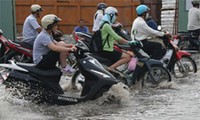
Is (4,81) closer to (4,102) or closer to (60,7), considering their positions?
(4,102)

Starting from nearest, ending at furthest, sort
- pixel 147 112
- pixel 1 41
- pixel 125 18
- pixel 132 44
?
pixel 147 112
pixel 132 44
pixel 1 41
pixel 125 18

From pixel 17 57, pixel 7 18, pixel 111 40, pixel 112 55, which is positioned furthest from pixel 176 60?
pixel 7 18

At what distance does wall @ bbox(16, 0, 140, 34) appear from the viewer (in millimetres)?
21281

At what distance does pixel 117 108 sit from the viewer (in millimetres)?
8125

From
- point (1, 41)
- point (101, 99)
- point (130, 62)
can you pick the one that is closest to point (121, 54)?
point (130, 62)

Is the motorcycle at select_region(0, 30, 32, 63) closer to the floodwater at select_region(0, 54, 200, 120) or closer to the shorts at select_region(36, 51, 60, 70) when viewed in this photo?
the floodwater at select_region(0, 54, 200, 120)

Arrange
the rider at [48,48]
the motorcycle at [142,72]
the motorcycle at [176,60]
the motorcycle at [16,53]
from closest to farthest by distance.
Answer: the rider at [48,48] < the motorcycle at [142,72] < the motorcycle at [176,60] < the motorcycle at [16,53]

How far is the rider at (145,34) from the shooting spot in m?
10.6

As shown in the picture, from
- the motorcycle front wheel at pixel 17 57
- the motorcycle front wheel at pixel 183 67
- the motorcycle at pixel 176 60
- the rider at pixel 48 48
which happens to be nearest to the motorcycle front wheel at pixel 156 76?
the motorcycle at pixel 176 60

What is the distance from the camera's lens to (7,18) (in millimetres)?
16312

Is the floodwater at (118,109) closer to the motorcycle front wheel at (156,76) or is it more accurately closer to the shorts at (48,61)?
the motorcycle front wheel at (156,76)

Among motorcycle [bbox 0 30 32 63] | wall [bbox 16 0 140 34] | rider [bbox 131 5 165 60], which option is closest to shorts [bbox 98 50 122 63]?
rider [bbox 131 5 165 60]

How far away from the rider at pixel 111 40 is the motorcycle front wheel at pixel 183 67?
1841 mm

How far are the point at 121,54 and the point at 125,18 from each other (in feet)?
37.5
